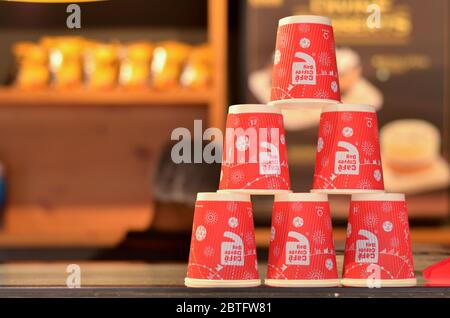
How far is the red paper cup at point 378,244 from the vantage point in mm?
1416

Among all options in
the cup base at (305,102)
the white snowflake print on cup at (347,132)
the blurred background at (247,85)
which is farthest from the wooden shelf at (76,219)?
the white snowflake print on cup at (347,132)

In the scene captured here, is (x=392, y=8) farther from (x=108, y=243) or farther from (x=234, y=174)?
(x=234, y=174)

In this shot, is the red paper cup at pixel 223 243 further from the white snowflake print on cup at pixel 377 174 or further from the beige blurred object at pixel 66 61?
the beige blurred object at pixel 66 61

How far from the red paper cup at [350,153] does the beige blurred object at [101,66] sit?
2.02 metres

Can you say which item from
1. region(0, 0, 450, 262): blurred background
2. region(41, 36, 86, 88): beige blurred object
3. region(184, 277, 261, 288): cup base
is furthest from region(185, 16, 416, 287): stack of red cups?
region(41, 36, 86, 88): beige blurred object

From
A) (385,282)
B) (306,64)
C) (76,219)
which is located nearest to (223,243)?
(385,282)

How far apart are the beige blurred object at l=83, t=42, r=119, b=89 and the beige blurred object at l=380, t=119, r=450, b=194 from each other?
981 mm

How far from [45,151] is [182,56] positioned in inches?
27.2

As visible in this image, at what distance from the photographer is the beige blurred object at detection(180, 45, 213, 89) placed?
11.4 feet

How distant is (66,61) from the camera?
3.48 metres

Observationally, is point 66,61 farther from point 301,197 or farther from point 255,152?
→ point 301,197

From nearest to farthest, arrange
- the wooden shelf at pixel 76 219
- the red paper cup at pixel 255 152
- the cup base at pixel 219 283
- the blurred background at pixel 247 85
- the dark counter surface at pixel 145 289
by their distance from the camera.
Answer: the dark counter surface at pixel 145 289
the cup base at pixel 219 283
the red paper cup at pixel 255 152
the blurred background at pixel 247 85
the wooden shelf at pixel 76 219

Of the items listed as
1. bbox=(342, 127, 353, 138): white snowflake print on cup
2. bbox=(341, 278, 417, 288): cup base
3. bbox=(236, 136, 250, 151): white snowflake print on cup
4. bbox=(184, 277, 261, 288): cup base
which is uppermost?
bbox=(342, 127, 353, 138): white snowflake print on cup

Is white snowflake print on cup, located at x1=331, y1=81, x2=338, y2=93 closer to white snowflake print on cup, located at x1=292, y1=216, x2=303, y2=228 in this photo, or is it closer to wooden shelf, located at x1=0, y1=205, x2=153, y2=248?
white snowflake print on cup, located at x1=292, y1=216, x2=303, y2=228
